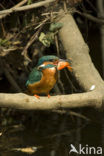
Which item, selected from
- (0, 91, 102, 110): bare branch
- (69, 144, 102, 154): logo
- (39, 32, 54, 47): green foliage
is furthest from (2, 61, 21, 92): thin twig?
(0, 91, 102, 110): bare branch

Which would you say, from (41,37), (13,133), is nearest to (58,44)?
(41,37)

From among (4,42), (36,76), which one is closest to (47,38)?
(4,42)

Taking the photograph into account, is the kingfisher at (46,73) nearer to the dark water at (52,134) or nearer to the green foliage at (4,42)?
the dark water at (52,134)

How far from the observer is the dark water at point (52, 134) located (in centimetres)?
318

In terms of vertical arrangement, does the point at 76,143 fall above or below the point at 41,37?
below

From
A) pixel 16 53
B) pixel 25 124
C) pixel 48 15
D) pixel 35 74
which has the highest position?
pixel 48 15

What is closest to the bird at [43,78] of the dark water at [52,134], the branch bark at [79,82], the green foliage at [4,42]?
the branch bark at [79,82]

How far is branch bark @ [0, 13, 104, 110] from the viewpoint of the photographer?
222 centimetres

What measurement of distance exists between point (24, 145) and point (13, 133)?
545 millimetres

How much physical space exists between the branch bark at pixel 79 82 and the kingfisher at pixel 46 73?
21 centimetres

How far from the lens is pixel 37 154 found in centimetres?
302

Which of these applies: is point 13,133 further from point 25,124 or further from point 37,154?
point 37,154

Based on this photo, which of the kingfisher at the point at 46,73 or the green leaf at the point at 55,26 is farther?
the green leaf at the point at 55,26

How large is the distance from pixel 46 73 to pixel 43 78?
2.0 inches
